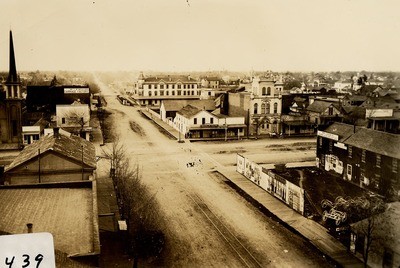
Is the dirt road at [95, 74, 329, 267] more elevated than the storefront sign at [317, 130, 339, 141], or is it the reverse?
the storefront sign at [317, 130, 339, 141]

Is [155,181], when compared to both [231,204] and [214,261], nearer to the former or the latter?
[231,204]

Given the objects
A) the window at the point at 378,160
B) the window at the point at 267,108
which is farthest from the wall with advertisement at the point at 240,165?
the window at the point at 267,108

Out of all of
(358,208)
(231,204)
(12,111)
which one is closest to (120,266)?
(231,204)

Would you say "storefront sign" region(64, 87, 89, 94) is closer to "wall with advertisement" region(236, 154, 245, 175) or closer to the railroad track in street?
"wall with advertisement" region(236, 154, 245, 175)

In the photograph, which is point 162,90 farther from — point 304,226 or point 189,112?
point 304,226

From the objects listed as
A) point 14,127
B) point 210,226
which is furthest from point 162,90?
point 210,226

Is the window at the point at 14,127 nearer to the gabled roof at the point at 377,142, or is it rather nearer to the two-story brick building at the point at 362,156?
the two-story brick building at the point at 362,156

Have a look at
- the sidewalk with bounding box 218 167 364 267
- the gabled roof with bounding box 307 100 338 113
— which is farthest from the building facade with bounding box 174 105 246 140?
the sidewalk with bounding box 218 167 364 267
